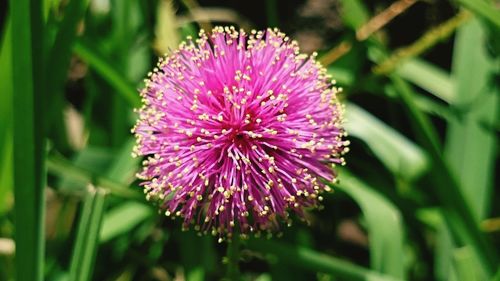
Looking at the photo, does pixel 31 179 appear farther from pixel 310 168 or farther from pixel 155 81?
pixel 310 168

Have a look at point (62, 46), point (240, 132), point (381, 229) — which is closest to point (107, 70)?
point (62, 46)

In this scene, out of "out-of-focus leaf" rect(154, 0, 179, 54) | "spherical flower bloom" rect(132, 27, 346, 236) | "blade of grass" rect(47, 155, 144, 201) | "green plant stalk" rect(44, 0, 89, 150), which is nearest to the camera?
"spherical flower bloom" rect(132, 27, 346, 236)

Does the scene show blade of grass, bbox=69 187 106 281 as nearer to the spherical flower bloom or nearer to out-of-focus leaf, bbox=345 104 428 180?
the spherical flower bloom

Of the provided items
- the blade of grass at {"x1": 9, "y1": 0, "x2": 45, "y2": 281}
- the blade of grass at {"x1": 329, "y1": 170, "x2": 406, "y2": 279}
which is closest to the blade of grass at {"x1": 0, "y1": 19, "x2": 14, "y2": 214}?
the blade of grass at {"x1": 9, "y1": 0, "x2": 45, "y2": 281}

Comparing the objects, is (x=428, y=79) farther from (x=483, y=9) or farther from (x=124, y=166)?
(x=124, y=166)

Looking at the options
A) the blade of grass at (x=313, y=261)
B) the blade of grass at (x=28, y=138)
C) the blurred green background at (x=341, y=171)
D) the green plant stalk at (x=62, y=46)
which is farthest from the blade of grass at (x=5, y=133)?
the blade of grass at (x=313, y=261)

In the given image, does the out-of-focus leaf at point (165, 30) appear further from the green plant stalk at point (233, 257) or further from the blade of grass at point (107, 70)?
the green plant stalk at point (233, 257)

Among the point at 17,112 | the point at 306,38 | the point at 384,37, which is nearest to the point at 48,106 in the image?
the point at 17,112
